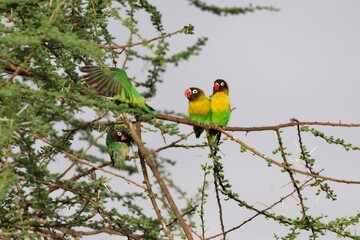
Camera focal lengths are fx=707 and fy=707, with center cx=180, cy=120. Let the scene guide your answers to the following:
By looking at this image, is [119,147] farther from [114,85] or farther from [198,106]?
[114,85]

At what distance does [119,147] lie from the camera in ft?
21.8

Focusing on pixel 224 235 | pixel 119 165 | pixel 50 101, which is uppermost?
pixel 119 165

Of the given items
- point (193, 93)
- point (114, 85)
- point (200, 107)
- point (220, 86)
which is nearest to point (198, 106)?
point (200, 107)

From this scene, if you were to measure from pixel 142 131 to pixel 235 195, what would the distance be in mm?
882

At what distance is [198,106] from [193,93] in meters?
0.14

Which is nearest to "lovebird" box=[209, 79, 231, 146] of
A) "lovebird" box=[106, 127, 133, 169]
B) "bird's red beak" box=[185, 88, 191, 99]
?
"bird's red beak" box=[185, 88, 191, 99]

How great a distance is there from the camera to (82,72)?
5098 mm

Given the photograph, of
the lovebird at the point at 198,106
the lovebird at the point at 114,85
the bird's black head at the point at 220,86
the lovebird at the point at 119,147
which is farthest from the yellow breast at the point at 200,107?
the lovebird at the point at 114,85

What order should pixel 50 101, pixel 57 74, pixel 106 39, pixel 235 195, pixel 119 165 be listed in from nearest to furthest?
pixel 50 101 → pixel 57 74 → pixel 235 195 → pixel 106 39 → pixel 119 165

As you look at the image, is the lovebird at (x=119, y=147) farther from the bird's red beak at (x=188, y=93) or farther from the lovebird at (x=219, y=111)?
the lovebird at (x=219, y=111)

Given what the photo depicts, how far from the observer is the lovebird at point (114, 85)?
5051 millimetres

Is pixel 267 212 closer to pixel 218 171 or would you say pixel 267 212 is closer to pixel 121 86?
pixel 218 171

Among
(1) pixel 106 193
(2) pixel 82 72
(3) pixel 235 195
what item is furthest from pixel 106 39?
(3) pixel 235 195

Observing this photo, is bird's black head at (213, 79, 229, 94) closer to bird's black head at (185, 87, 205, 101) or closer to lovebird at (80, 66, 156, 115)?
bird's black head at (185, 87, 205, 101)
